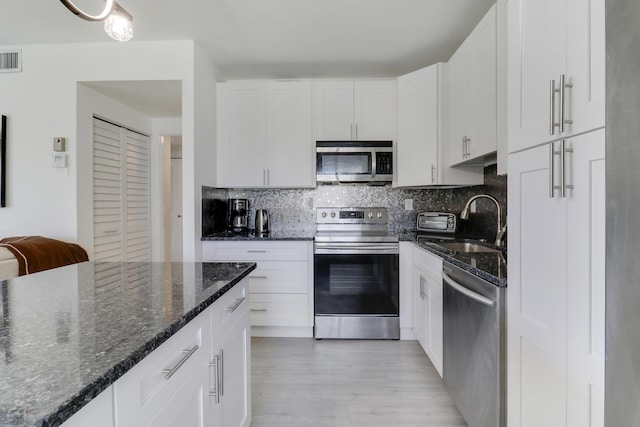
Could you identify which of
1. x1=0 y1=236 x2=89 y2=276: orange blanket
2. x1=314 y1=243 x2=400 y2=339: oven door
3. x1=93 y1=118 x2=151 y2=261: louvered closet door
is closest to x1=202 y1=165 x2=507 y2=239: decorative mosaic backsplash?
x1=314 y1=243 x2=400 y2=339: oven door

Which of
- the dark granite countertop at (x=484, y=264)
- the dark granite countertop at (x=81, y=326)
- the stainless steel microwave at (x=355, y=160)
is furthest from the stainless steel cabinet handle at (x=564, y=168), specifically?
the stainless steel microwave at (x=355, y=160)

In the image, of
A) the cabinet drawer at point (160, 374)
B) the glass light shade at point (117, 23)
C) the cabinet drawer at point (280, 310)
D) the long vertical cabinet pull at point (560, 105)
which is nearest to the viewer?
the cabinet drawer at point (160, 374)

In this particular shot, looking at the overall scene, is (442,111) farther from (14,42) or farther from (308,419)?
(14,42)

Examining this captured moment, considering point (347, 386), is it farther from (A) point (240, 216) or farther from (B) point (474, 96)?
(B) point (474, 96)

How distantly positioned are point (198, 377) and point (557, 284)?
1137 mm

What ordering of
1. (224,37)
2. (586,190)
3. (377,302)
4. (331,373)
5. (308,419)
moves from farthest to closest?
(377,302)
(224,37)
(331,373)
(308,419)
(586,190)

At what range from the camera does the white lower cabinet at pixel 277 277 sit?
2809mm

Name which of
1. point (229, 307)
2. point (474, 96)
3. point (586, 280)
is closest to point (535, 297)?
point (586, 280)

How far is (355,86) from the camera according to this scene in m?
3.05

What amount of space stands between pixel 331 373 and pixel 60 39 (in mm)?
3354

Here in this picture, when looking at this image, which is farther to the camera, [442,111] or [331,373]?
[442,111]

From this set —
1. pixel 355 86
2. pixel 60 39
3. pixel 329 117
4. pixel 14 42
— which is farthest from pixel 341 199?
pixel 14 42

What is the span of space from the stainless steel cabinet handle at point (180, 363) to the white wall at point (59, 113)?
1903 mm

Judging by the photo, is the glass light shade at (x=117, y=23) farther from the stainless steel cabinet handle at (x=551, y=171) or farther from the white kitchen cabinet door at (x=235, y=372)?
the stainless steel cabinet handle at (x=551, y=171)
